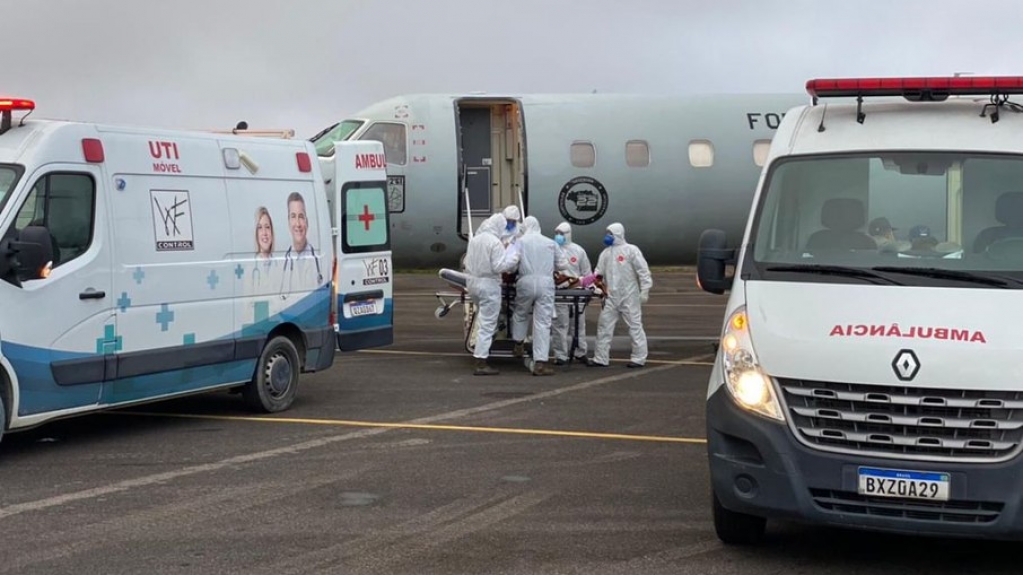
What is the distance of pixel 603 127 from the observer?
20.5 metres

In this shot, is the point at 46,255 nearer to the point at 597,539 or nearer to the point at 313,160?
the point at 313,160

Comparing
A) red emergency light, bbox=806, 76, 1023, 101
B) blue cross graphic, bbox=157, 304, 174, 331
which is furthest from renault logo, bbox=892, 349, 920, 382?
blue cross graphic, bbox=157, 304, 174, 331

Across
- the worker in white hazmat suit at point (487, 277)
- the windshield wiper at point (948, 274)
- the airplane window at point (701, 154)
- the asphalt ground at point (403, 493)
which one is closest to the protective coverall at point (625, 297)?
the worker in white hazmat suit at point (487, 277)

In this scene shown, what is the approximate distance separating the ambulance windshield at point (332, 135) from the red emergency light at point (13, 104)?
965cm

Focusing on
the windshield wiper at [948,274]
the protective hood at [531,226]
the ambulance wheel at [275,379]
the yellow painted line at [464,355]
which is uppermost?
the protective hood at [531,226]

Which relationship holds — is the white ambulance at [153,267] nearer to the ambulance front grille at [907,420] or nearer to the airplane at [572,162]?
the ambulance front grille at [907,420]

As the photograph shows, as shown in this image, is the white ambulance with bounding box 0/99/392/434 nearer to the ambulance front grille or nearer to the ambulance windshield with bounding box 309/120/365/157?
the ambulance front grille

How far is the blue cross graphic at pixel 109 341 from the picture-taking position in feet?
31.8

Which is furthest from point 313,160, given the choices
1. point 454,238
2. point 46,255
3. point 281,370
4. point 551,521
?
point 454,238

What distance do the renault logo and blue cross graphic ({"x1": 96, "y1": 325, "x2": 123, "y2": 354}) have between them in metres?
6.19

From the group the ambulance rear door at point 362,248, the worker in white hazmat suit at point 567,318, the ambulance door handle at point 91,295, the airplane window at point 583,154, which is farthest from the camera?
the airplane window at point 583,154

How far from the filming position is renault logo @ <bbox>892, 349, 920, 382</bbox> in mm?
6016

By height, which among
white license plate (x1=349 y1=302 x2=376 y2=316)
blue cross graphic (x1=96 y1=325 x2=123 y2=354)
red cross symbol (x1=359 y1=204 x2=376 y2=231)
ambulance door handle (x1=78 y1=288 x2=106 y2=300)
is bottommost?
white license plate (x1=349 y1=302 x2=376 y2=316)

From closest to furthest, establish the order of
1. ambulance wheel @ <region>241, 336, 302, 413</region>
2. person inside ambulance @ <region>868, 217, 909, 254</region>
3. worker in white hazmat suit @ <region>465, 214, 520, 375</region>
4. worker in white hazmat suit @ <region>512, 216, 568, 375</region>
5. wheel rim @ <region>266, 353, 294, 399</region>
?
person inside ambulance @ <region>868, 217, 909, 254</region>
ambulance wheel @ <region>241, 336, 302, 413</region>
wheel rim @ <region>266, 353, 294, 399</region>
worker in white hazmat suit @ <region>465, 214, 520, 375</region>
worker in white hazmat suit @ <region>512, 216, 568, 375</region>
